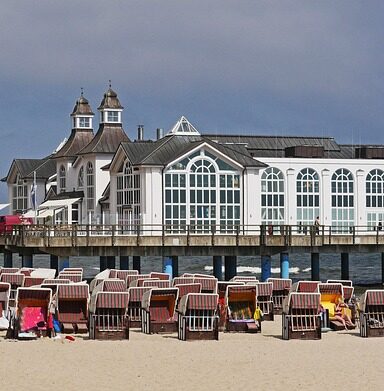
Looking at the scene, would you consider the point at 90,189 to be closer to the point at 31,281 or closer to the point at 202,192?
the point at 202,192

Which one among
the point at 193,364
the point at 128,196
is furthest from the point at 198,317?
the point at 128,196

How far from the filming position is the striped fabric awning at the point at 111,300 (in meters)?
25.6

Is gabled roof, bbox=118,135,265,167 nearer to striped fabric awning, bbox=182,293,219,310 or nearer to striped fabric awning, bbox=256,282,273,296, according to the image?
striped fabric awning, bbox=256,282,273,296

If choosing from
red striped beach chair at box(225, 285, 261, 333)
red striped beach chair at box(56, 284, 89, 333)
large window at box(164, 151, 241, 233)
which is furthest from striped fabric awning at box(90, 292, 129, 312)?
large window at box(164, 151, 241, 233)

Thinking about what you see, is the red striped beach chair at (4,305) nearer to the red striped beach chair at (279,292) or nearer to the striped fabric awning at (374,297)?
the striped fabric awning at (374,297)

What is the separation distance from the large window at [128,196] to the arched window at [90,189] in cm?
576

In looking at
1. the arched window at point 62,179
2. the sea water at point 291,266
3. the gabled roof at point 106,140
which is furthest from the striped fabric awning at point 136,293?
the arched window at point 62,179

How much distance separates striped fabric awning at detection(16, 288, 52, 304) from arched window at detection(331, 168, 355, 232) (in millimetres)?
35988

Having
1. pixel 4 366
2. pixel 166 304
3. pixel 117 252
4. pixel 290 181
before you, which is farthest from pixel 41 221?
pixel 4 366

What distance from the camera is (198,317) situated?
2597cm

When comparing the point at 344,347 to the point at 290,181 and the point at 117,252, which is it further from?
the point at 290,181

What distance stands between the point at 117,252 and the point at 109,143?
2095 cm

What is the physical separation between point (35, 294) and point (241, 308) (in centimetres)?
538

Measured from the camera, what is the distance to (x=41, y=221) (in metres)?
66.1
